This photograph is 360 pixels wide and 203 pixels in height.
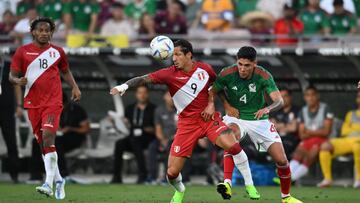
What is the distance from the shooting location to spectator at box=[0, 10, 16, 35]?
69.6 feet

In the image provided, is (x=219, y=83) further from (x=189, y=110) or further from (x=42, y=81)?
(x=42, y=81)

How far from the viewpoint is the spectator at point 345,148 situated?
57.7 feet

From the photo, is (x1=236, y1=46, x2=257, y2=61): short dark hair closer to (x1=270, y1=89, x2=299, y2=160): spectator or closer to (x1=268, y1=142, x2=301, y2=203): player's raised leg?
(x1=268, y1=142, x2=301, y2=203): player's raised leg

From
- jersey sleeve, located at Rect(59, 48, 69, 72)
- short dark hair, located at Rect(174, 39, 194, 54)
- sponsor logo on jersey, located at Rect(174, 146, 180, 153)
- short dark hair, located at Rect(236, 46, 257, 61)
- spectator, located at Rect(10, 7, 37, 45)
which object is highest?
short dark hair, located at Rect(174, 39, 194, 54)

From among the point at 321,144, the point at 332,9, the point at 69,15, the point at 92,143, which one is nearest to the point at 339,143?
the point at 321,144

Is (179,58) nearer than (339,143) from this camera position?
Yes

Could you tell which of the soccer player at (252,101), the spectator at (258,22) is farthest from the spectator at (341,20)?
the soccer player at (252,101)

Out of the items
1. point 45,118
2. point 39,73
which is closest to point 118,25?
point 39,73

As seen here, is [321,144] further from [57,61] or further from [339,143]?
[57,61]

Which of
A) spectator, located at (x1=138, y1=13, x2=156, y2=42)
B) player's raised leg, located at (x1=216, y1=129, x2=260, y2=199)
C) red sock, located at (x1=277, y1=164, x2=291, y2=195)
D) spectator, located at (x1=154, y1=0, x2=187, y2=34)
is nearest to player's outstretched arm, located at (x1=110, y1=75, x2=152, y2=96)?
player's raised leg, located at (x1=216, y1=129, x2=260, y2=199)

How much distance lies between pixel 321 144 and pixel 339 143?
1.06 feet

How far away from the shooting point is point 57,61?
13594 mm

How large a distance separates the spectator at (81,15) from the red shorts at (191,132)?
8421 mm

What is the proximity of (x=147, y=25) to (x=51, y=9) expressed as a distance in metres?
2.38
